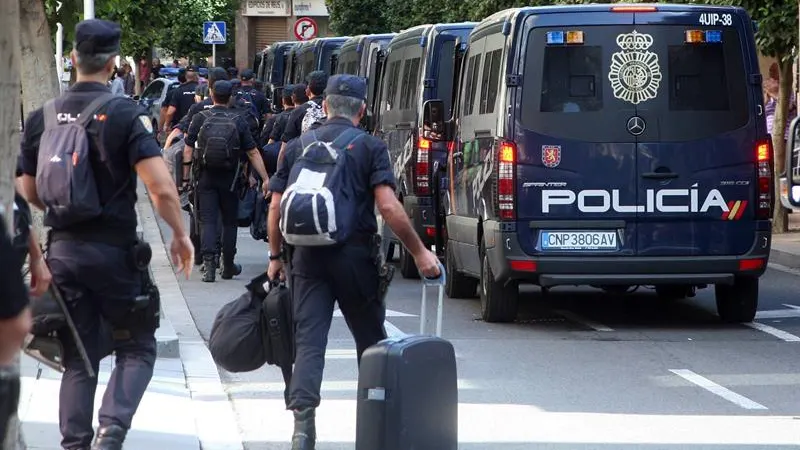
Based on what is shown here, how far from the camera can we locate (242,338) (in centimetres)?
800

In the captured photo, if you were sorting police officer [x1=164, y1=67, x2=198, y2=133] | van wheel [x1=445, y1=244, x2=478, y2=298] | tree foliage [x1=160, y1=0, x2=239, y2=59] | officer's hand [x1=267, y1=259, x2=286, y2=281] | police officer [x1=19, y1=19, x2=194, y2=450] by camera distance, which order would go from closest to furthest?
police officer [x1=19, y1=19, x2=194, y2=450], officer's hand [x1=267, y1=259, x2=286, y2=281], van wheel [x1=445, y1=244, x2=478, y2=298], police officer [x1=164, y1=67, x2=198, y2=133], tree foliage [x1=160, y1=0, x2=239, y2=59]

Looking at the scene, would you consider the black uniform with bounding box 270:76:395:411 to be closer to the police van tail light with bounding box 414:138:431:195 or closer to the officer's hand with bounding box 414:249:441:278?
the officer's hand with bounding box 414:249:441:278

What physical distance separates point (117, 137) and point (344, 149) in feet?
4.01

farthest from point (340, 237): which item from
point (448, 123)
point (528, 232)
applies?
point (448, 123)

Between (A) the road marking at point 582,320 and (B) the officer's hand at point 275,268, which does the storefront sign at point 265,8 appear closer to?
(A) the road marking at point 582,320

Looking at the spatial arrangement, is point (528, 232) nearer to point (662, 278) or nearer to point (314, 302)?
point (662, 278)

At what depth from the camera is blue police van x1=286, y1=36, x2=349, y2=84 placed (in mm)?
28609

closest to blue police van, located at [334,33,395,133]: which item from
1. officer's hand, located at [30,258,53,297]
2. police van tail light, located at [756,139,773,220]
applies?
police van tail light, located at [756,139,773,220]

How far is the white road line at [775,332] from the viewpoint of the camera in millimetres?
12375

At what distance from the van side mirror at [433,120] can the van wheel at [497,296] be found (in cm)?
208

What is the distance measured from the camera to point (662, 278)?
12.4m

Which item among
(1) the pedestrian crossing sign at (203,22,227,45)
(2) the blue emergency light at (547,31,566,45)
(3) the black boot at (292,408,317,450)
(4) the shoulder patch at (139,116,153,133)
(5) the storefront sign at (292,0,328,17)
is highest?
(4) the shoulder patch at (139,116,153,133)

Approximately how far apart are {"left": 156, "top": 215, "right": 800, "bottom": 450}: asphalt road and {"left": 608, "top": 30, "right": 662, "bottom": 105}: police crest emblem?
5.57ft

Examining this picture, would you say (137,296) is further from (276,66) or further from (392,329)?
(276,66)
